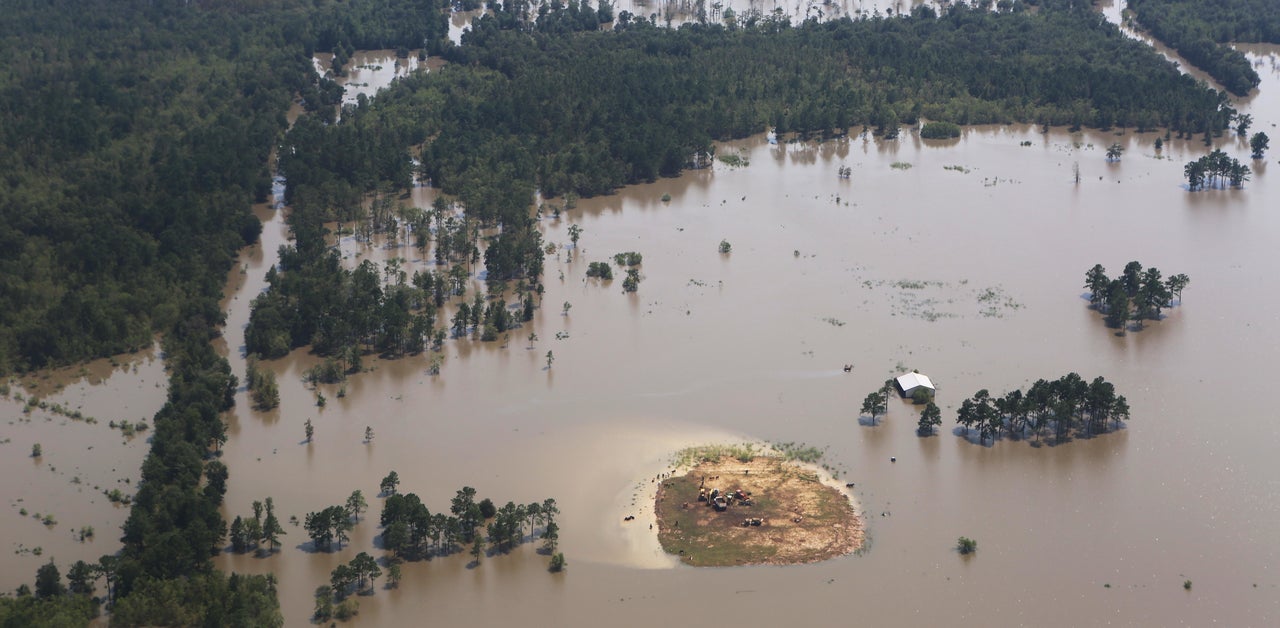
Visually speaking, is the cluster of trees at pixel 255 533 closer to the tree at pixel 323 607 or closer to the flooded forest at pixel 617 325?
the flooded forest at pixel 617 325

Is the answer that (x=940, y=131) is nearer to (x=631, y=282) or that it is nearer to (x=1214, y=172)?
(x=1214, y=172)

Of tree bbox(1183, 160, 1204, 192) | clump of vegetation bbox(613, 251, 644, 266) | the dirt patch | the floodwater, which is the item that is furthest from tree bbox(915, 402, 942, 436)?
tree bbox(1183, 160, 1204, 192)

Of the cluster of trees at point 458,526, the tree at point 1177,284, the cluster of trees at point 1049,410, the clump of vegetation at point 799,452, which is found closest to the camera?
the cluster of trees at point 458,526

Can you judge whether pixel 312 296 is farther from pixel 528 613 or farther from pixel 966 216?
pixel 966 216

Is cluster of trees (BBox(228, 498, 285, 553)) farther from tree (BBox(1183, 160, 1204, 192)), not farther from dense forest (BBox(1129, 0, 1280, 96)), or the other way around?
dense forest (BBox(1129, 0, 1280, 96))

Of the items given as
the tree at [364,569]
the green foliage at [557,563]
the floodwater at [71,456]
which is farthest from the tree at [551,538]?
the floodwater at [71,456]

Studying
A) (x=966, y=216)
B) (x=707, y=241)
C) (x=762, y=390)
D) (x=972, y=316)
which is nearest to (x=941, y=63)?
(x=966, y=216)

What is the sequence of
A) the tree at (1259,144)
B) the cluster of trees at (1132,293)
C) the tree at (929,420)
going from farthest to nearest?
1. the tree at (1259,144)
2. the cluster of trees at (1132,293)
3. the tree at (929,420)
